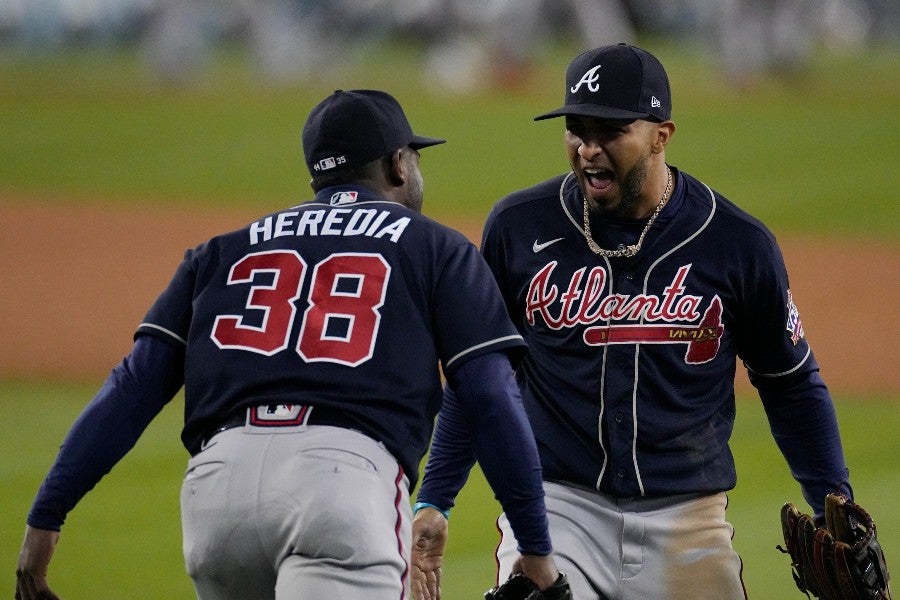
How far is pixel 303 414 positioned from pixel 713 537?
135 centimetres

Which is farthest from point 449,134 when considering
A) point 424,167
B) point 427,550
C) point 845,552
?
point 845,552

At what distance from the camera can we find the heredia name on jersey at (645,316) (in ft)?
12.5

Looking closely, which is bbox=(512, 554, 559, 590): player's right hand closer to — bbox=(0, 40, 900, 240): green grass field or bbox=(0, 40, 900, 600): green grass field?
bbox=(0, 40, 900, 600): green grass field

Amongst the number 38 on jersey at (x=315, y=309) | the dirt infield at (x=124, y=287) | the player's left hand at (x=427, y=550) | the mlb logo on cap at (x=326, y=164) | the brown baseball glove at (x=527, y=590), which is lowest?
the brown baseball glove at (x=527, y=590)

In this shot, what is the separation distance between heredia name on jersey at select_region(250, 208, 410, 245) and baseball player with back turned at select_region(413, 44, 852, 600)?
2.46 feet

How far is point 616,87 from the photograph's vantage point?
12.4 feet

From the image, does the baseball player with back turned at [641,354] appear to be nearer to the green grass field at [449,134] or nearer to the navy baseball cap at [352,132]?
the navy baseball cap at [352,132]

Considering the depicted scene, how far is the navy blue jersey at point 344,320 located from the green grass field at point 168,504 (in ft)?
9.05

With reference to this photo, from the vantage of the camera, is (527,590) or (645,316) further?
(645,316)

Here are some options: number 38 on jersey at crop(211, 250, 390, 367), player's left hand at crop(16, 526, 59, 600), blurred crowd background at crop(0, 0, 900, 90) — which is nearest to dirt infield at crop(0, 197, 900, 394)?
player's left hand at crop(16, 526, 59, 600)

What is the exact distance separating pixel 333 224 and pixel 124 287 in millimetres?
9649

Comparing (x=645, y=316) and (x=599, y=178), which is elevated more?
(x=599, y=178)

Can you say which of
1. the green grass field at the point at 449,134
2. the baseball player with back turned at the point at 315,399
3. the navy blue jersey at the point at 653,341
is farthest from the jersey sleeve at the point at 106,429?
the green grass field at the point at 449,134

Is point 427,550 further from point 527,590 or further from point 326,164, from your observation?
point 326,164
